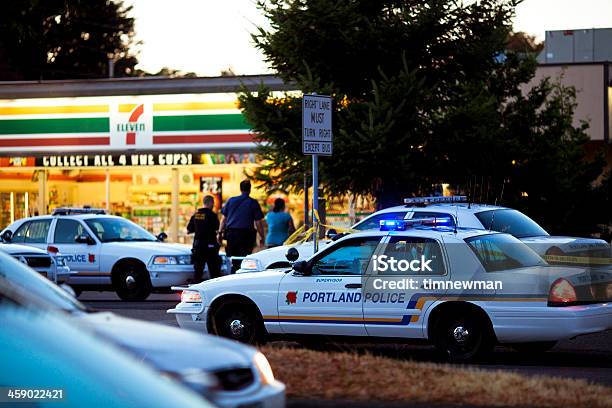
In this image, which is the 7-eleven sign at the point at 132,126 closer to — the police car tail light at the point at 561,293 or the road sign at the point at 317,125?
the road sign at the point at 317,125

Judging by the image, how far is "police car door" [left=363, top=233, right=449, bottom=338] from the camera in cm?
1201

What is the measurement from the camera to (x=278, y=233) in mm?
20438

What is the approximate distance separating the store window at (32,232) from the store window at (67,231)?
0.66ft

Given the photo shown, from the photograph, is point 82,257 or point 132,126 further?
point 132,126

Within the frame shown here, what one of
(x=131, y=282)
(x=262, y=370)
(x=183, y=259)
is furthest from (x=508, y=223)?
(x=262, y=370)

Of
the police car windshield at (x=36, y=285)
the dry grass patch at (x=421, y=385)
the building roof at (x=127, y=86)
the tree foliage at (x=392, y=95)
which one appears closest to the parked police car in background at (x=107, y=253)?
the tree foliage at (x=392, y=95)

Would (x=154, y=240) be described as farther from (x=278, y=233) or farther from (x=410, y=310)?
(x=410, y=310)

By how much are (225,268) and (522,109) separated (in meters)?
8.37

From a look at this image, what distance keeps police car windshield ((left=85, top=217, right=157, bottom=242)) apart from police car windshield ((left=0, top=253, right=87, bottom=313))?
1343cm

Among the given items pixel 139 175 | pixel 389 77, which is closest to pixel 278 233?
pixel 389 77

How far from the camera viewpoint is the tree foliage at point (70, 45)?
50125 millimetres

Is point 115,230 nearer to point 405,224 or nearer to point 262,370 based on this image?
point 405,224

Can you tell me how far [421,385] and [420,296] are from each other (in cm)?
363

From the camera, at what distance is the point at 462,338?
11820 mm
